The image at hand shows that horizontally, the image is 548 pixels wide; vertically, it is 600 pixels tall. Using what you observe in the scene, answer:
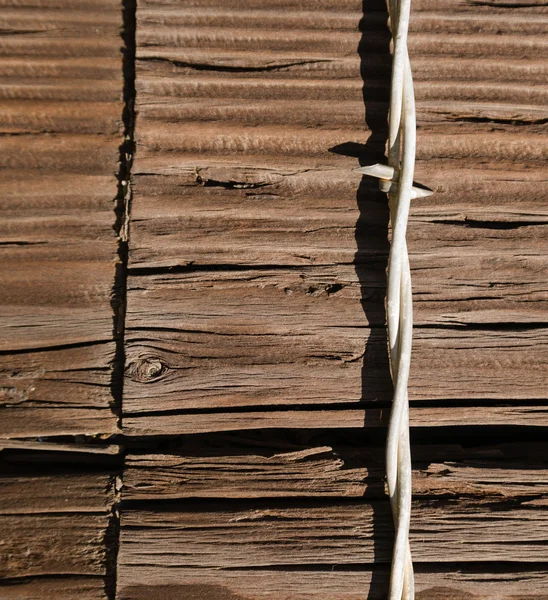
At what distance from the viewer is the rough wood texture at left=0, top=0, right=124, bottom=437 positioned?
1.37 metres

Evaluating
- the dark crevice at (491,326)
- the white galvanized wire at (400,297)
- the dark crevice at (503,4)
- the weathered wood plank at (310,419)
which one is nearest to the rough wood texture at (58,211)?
the weathered wood plank at (310,419)

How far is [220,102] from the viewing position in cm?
142

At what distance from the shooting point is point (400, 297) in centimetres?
129

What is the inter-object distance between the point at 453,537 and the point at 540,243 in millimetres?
749

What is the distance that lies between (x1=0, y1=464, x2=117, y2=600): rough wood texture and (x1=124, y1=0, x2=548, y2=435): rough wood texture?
0.20 meters

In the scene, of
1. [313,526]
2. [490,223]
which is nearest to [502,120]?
[490,223]

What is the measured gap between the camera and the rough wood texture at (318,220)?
1371 mm

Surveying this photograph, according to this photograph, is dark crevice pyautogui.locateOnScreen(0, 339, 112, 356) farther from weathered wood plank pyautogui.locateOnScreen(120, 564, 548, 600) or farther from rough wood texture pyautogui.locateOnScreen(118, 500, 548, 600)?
weathered wood plank pyautogui.locateOnScreen(120, 564, 548, 600)

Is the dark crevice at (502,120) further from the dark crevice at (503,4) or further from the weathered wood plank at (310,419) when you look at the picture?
the weathered wood plank at (310,419)

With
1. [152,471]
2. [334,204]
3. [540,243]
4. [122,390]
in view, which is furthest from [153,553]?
[540,243]

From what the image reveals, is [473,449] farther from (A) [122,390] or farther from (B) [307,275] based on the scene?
(A) [122,390]

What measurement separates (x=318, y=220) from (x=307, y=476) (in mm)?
618

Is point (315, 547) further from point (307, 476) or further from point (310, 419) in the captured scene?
point (310, 419)

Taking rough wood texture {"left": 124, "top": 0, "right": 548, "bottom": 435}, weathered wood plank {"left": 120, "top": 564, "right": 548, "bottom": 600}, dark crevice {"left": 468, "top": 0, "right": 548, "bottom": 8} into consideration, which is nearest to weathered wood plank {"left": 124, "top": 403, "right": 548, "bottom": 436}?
rough wood texture {"left": 124, "top": 0, "right": 548, "bottom": 435}
